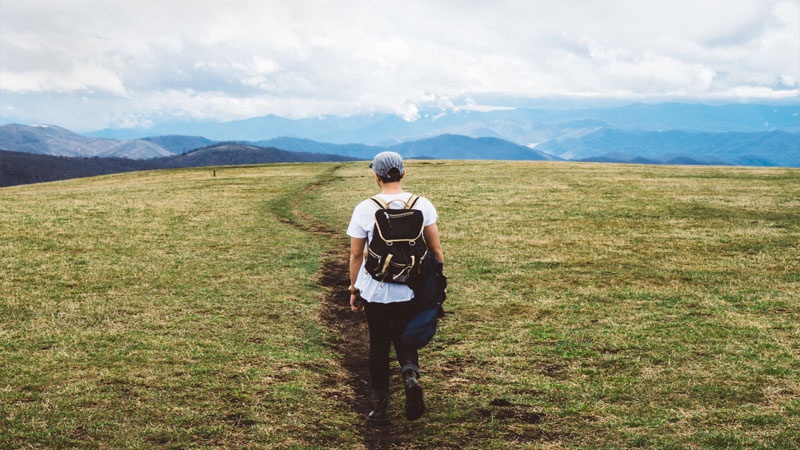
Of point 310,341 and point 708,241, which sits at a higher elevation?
point 708,241

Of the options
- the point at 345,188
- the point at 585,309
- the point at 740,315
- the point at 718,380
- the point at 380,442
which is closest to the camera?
the point at 380,442

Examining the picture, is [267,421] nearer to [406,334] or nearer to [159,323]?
[406,334]

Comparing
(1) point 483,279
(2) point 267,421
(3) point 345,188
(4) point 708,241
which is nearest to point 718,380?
(2) point 267,421

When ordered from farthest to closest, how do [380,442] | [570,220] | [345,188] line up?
[345,188] → [570,220] → [380,442]

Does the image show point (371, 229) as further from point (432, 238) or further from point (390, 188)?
point (432, 238)

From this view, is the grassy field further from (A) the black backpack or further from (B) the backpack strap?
(B) the backpack strap

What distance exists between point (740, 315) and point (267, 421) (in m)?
12.5

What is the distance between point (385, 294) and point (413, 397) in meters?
1.72

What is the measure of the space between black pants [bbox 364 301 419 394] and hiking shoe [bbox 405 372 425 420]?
19cm

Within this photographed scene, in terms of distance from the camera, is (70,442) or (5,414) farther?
(5,414)

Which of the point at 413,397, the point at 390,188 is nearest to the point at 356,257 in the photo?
the point at 390,188

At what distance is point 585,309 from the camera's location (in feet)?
51.1

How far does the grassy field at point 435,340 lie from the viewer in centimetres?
851

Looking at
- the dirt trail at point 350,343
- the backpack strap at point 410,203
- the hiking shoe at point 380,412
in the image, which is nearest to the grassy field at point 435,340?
the dirt trail at point 350,343
